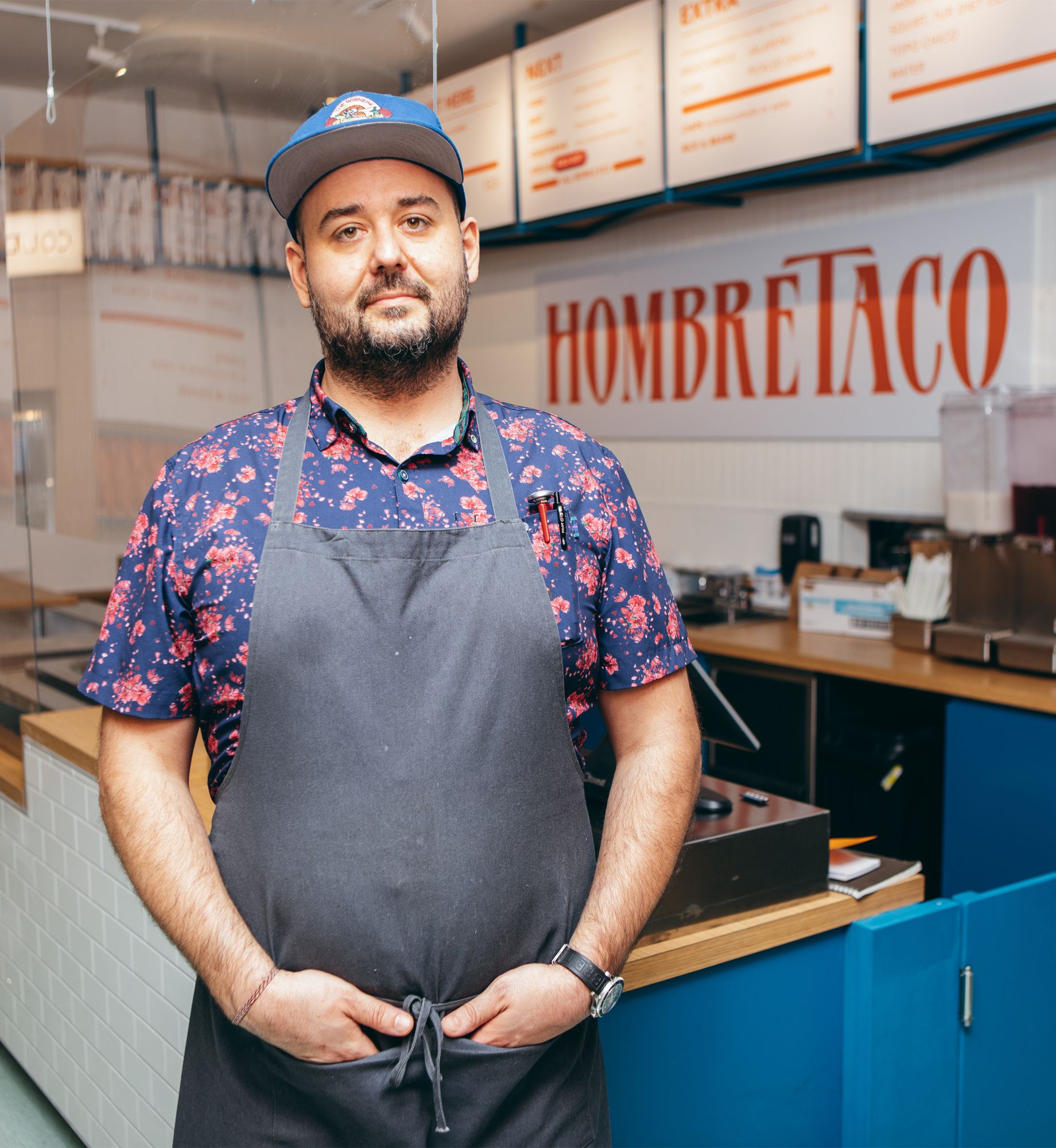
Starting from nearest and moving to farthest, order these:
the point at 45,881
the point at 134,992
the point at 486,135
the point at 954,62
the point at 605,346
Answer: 1. the point at 134,992
2. the point at 45,881
3. the point at 954,62
4. the point at 486,135
5. the point at 605,346

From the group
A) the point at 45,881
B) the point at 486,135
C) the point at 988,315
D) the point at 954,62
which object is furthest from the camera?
the point at 486,135

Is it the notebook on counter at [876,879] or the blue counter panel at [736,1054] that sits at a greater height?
the notebook on counter at [876,879]

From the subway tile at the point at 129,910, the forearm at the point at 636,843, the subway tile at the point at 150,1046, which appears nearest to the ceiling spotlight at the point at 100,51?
the subway tile at the point at 129,910

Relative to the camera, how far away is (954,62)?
11.3 ft

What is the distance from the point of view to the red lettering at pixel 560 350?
5.45 metres

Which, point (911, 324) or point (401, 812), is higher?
point (911, 324)

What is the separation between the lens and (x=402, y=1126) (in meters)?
1.27

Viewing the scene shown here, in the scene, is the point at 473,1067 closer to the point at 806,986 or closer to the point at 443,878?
the point at 443,878

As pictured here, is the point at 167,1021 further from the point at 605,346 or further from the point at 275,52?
the point at 605,346

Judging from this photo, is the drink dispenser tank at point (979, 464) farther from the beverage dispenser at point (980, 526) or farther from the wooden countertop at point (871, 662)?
the wooden countertop at point (871, 662)

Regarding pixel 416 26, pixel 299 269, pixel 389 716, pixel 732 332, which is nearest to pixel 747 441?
pixel 732 332

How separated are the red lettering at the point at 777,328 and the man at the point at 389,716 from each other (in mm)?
3251

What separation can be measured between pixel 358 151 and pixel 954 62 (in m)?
2.66

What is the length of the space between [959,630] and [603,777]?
203 cm
